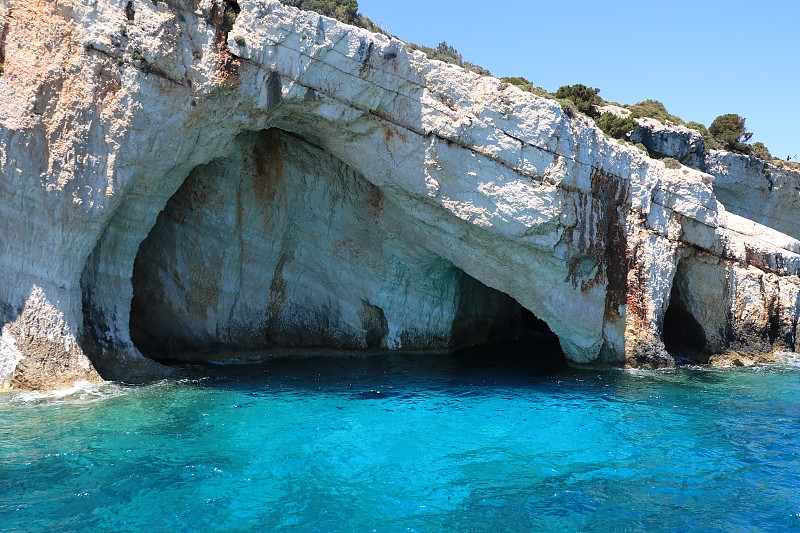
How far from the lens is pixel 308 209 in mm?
21031

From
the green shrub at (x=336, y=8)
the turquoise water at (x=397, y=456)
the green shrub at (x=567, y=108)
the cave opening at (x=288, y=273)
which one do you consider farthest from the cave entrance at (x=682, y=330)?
the green shrub at (x=336, y=8)

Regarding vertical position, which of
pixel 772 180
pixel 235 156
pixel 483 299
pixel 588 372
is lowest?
pixel 588 372

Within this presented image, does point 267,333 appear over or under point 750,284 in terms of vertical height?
under

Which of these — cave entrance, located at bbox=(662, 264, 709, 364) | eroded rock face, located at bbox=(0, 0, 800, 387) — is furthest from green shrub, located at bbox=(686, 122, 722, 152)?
cave entrance, located at bbox=(662, 264, 709, 364)

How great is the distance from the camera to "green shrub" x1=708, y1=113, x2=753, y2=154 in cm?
3441

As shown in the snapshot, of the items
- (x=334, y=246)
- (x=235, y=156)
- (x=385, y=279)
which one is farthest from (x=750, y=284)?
(x=235, y=156)

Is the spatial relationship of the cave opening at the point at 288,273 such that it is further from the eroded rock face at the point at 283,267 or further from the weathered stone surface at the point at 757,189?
the weathered stone surface at the point at 757,189

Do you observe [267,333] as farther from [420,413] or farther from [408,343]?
[420,413]

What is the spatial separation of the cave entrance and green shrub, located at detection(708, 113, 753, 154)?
15.9 metres

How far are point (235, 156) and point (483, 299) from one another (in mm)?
10518

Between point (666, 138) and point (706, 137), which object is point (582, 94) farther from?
point (706, 137)

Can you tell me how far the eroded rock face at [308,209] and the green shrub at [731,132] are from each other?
1260 cm

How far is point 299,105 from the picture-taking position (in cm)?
1720

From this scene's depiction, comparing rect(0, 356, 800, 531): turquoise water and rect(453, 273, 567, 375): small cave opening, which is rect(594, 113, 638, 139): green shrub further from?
rect(0, 356, 800, 531): turquoise water
